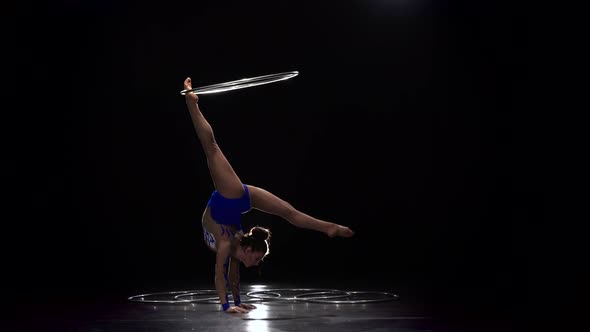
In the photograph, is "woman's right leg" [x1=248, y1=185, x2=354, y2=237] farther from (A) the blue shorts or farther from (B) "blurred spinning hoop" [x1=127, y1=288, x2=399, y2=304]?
(B) "blurred spinning hoop" [x1=127, y1=288, x2=399, y2=304]

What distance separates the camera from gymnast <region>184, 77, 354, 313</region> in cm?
441

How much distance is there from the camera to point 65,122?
763 cm

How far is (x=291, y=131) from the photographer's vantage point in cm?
782

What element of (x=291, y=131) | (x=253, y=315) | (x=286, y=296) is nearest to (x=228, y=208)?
(x=253, y=315)

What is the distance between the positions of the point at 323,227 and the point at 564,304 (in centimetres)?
166

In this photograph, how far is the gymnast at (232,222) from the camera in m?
4.41

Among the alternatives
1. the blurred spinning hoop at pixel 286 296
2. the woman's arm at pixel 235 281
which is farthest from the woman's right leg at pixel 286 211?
the blurred spinning hoop at pixel 286 296

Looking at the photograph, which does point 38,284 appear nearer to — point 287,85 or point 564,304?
point 287,85

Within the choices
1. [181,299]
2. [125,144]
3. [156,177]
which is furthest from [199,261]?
[181,299]

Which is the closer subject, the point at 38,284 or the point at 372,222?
the point at 38,284

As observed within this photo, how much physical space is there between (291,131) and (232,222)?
3315 mm

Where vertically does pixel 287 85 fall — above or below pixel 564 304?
above

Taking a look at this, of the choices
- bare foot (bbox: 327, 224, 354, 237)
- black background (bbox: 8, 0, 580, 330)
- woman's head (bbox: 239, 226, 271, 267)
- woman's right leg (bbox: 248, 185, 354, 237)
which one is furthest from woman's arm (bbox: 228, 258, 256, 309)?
black background (bbox: 8, 0, 580, 330)

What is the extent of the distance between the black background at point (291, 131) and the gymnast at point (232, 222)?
9.69 ft
